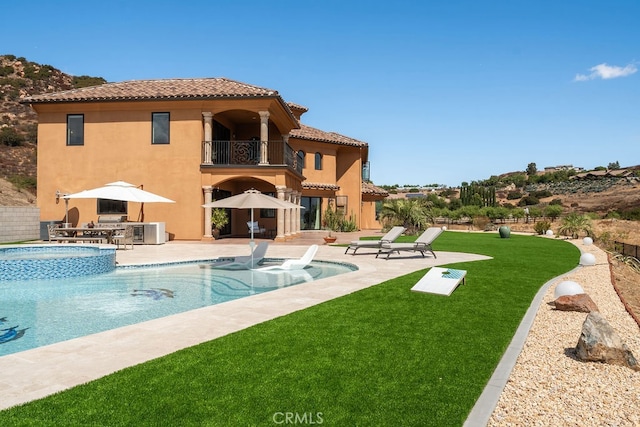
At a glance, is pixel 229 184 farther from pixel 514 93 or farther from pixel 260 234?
pixel 514 93

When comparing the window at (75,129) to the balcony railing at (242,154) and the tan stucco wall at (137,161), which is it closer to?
the tan stucco wall at (137,161)

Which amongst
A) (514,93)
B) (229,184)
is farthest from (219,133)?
(514,93)

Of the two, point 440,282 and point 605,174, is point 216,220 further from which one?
point 605,174

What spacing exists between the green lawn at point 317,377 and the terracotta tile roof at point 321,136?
23.1 metres

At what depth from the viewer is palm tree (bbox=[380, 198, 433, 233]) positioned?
28016 mm

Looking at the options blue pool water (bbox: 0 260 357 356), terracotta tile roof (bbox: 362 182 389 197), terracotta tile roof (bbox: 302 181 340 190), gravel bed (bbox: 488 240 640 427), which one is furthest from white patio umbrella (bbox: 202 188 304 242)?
terracotta tile roof (bbox: 362 182 389 197)

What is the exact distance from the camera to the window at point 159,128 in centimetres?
2156

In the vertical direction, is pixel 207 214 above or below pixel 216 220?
above

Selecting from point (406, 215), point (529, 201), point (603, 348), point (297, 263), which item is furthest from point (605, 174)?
point (603, 348)

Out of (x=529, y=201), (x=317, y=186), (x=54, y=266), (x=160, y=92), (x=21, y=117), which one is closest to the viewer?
(x=54, y=266)

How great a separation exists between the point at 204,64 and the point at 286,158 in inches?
498

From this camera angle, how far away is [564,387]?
14.2 ft

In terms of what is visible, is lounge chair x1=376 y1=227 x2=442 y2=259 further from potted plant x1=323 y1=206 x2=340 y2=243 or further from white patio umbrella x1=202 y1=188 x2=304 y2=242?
potted plant x1=323 y1=206 x2=340 y2=243

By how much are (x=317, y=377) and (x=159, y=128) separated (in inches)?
784
